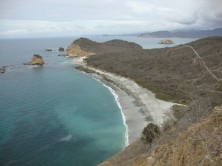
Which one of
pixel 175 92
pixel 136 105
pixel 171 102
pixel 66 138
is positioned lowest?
pixel 66 138

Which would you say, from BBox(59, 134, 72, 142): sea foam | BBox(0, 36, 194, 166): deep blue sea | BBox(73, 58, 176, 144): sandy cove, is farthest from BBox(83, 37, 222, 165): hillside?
BBox(59, 134, 72, 142): sea foam

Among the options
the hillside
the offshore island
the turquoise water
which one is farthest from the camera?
the turquoise water

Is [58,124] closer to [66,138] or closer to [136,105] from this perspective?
[66,138]

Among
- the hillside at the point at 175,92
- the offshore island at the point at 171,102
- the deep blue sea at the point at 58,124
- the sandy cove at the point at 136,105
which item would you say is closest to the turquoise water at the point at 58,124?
the deep blue sea at the point at 58,124

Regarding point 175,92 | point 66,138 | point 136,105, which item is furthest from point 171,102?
point 66,138

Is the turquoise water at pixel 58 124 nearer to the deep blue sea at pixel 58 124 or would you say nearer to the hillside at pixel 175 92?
the deep blue sea at pixel 58 124

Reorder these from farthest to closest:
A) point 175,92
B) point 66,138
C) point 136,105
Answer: point 175,92, point 136,105, point 66,138

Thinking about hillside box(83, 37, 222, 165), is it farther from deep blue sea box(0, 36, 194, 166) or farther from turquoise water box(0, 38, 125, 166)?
turquoise water box(0, 38, 125, 166)
